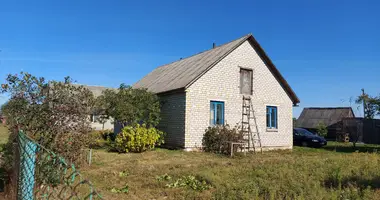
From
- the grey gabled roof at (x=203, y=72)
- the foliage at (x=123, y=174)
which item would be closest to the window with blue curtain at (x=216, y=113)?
the grey gabled roof at (x=203, y=72)

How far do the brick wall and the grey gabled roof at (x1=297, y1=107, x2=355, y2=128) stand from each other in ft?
63.4

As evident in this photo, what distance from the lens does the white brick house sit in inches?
589

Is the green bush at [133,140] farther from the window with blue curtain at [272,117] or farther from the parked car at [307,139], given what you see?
the parked car at [307,139]

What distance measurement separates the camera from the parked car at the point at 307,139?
2209 cm

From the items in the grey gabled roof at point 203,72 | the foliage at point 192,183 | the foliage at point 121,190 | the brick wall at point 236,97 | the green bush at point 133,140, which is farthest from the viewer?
the grey gabled roof at point 203,72

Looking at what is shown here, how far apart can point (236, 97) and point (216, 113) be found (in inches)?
59.6

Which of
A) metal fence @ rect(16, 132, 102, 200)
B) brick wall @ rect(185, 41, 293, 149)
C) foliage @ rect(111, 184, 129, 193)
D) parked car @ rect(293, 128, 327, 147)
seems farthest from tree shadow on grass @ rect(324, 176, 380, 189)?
parked car @ rect(293, 128, 327, 147)

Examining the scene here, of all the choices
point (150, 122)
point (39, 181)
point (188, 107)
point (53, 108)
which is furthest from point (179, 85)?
point (39, 181)

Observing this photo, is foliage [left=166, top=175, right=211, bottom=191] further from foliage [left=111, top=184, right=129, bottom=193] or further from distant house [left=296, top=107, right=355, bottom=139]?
distant house [left=296, top=107, right=355, bottom=139]

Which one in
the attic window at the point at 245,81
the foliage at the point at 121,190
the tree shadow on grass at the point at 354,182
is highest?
the attic window at the point at 245,81

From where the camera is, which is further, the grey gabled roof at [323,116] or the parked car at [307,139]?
the grey gabled roof at [323,116]

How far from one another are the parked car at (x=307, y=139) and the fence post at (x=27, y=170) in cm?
2127

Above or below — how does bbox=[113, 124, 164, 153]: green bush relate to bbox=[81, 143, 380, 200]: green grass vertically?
above

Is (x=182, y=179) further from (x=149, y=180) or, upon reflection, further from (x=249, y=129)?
(x=249, y=129)
